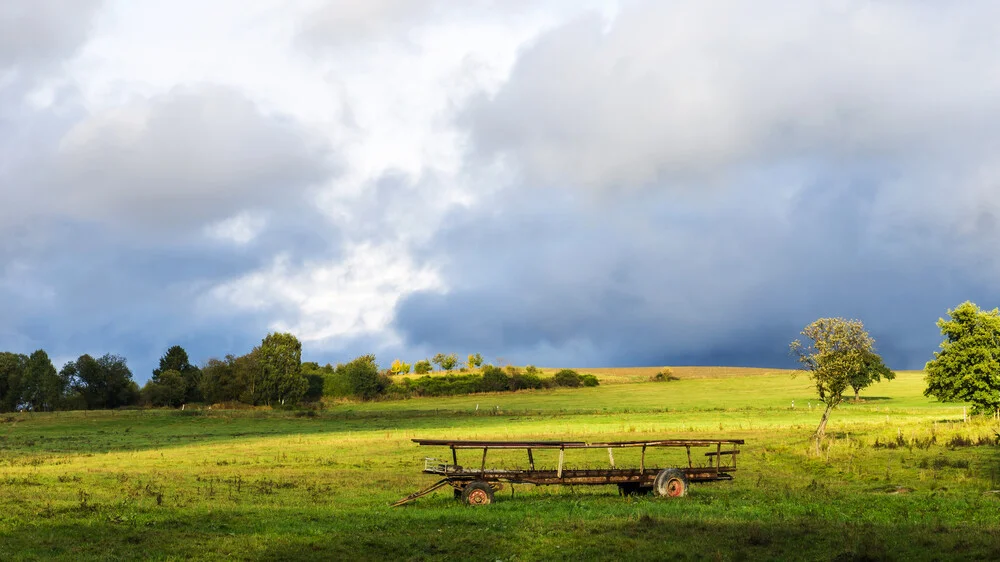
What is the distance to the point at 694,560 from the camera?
18547 millimetres

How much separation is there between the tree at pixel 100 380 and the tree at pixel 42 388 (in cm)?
189

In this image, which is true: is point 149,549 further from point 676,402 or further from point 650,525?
point 676,402

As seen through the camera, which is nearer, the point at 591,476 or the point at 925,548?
the point at 925,548

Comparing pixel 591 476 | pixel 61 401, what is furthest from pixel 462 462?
pixel 61 401

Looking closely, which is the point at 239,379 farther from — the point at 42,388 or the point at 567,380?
the point at 567,380

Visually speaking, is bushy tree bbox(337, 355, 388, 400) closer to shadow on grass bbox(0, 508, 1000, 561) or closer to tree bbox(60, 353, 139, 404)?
tree bbox(60, 353, 139, 404)

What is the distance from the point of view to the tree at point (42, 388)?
145500mm

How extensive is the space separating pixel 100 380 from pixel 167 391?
1246 centimetres

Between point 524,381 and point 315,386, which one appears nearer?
point 524,381

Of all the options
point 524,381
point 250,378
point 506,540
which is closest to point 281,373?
point 250,378

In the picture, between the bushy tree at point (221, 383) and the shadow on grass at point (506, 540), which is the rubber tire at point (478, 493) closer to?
the shadow on grass at point (506, 540)

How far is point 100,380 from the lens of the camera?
150000 mm

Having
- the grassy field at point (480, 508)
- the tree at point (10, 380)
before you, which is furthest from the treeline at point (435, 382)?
the grassy field at point (480, 508)

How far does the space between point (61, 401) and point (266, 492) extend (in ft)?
440
